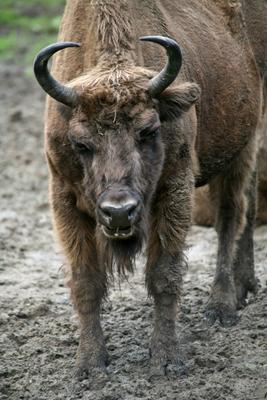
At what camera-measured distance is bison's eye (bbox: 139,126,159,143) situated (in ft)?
20.0

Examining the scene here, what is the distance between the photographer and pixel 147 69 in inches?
251

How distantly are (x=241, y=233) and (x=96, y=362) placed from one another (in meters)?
2.22

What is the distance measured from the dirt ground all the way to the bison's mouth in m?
0.97

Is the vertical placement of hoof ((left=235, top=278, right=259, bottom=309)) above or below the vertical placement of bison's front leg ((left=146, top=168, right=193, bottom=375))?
below

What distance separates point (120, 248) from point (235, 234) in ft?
6.39

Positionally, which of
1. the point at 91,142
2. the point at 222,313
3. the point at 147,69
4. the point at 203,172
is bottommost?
the point at 222,313

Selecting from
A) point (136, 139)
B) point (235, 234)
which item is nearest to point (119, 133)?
point (136, 139)

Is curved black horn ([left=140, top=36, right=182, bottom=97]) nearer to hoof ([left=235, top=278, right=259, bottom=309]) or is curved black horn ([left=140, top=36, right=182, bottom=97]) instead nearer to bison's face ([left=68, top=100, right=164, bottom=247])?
bison's face ([left=68, top=100, right=164, bottom=247])

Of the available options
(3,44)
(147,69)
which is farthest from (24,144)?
(147,69)

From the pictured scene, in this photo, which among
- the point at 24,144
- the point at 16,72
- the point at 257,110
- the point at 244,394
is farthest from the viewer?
the point at 16,72

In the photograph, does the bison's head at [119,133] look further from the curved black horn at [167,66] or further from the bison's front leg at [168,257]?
the bison's front leg at [168,257]

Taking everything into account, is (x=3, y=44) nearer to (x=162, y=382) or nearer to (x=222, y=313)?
(x=222, y=313)

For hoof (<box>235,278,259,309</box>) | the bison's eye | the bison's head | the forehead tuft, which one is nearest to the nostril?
the bison's head

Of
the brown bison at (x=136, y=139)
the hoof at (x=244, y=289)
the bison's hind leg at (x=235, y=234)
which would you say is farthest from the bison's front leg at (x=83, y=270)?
the hoof at (x=244, y=289)
